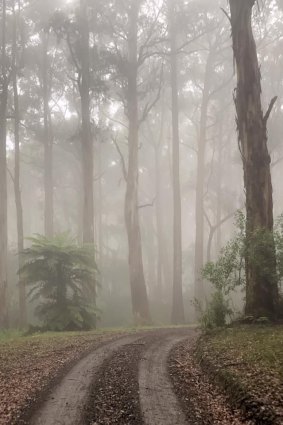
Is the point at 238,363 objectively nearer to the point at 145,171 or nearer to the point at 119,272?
the point at 119,272

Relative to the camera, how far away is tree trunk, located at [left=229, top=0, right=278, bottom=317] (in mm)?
10148

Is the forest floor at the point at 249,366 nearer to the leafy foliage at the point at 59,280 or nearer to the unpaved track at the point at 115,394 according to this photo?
the unpaved track at the point at 115,394

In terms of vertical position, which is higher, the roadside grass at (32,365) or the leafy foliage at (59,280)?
the leafy foliage at (59,280)

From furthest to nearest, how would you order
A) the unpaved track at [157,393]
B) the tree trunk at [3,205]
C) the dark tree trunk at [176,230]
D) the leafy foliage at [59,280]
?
the dark tree trunk at [176,230] < the tree trunk at [3,205] < the leafy foliage at [59,280] < the unpaved track at [157,393]

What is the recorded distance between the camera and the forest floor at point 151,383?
17.3 feet

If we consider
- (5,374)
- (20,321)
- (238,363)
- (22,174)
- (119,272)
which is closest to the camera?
(238,363)

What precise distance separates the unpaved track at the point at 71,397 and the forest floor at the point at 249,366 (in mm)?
2013

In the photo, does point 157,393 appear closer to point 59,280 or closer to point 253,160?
point 253,160

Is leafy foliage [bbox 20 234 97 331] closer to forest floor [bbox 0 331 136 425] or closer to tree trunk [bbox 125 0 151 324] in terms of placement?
forest floor [bbox 0 331 136 425]

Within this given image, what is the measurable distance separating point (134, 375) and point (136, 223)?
14.2m

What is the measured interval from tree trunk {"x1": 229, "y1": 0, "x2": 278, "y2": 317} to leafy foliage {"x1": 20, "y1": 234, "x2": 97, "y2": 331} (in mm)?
6593

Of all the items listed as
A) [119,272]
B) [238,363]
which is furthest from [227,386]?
[119,272]

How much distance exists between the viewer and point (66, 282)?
1499cm

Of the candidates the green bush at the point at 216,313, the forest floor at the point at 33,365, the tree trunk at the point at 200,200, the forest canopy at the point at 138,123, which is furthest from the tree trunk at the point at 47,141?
the green bush at the point at 216,313
